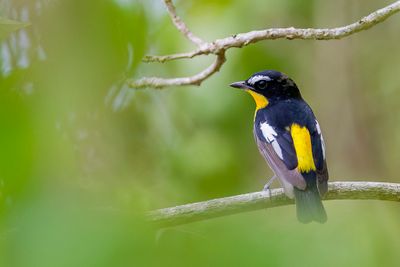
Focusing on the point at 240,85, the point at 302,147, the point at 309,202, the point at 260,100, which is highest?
the point at 240,85

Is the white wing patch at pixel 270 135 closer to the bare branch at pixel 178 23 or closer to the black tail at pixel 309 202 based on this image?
the black tail at pixel 309 202

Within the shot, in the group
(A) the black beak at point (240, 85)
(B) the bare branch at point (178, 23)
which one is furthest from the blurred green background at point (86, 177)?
(A) the black beak at point (240, 85)

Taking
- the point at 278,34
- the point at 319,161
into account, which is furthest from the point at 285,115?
the point at 278,34

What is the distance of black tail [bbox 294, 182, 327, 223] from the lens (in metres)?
3.24

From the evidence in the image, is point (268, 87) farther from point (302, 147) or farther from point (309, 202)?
point (309, 202)

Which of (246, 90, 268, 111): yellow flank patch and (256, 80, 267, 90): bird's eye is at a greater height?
(256, 80, 267, 90): bird's eye

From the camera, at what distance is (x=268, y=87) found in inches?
171

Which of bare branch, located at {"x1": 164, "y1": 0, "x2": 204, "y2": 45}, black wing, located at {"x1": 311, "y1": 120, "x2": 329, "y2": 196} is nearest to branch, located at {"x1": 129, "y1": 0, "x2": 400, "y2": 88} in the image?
bare branch, located at {"x1": 164, "y1": 0, "x2": 204, "y2": 45}

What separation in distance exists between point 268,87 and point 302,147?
2.57ft

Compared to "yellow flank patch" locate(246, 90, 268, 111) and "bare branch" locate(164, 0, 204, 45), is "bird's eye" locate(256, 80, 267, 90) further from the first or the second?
"bare branch" locate(164, 0, 204, 45)

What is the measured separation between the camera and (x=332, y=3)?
600 cm

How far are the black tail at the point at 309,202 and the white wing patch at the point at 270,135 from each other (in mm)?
300

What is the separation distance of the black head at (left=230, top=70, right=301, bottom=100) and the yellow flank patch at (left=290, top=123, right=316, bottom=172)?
49 centimetres

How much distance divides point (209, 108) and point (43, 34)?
3.25m
